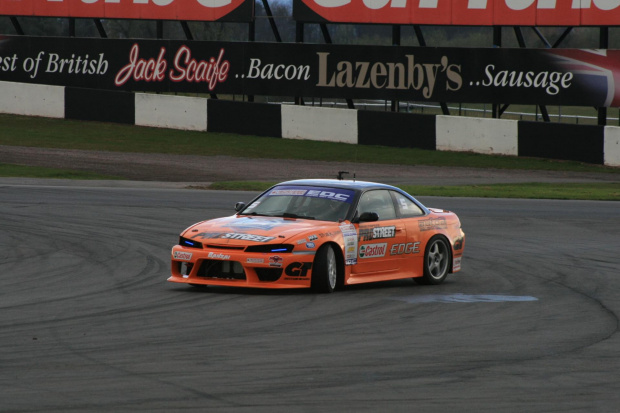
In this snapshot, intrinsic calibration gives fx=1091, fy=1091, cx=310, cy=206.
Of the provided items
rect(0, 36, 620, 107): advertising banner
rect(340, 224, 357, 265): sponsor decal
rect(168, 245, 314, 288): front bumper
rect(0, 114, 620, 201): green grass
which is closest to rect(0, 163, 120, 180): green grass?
rect(0, 114, 620, 201): green grass

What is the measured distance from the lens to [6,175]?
27.7 metres

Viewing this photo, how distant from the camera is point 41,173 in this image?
28.2m

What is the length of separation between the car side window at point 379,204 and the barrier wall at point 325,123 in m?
21.2

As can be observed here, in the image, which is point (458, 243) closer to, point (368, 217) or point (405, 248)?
point (405, 248)

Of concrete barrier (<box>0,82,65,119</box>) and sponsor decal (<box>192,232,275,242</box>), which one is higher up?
concrete barrier (<box>0,82,65,119</box>)

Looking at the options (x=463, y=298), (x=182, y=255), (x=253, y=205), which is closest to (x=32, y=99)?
(x=253, y=205)

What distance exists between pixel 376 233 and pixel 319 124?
24.9 meters

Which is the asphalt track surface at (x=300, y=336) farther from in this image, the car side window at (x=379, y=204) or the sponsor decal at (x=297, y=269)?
the car side window at (x=379, y=204)

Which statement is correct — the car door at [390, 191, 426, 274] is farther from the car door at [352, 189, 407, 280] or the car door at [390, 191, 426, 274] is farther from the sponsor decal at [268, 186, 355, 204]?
the sponsor decal at [268, 186, 355, 204]

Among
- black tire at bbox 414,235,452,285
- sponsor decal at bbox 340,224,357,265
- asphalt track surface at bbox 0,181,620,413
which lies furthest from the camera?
black tire at bbox 414,235,452,285

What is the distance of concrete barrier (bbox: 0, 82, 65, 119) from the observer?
3994cm

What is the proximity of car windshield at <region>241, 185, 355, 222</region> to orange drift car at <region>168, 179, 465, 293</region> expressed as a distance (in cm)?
1

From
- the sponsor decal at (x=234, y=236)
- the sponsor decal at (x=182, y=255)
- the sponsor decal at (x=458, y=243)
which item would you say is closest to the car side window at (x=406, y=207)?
the sponsor decal at (x=458, y=243)

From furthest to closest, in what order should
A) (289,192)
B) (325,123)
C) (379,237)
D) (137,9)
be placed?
(137,9) → (325,123) → (289,192) → (379,237)
